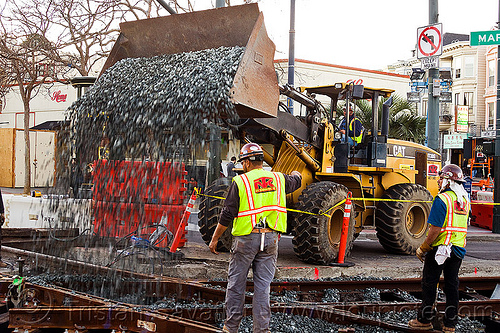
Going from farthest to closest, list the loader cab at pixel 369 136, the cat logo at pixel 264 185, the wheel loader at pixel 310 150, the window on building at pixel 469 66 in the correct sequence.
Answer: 1. the window on building at pixel 469 66
2. the loader cab at pixel 369 136
3. the wheel loader at pixel 310 150
4. the cat logo at pixel 264 185

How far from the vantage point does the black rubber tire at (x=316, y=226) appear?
860 centimetres

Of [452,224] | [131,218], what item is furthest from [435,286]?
[131,218]

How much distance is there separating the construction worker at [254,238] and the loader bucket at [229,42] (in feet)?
6.88

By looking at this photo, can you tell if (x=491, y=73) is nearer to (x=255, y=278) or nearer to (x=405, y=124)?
(x=405, y=124)

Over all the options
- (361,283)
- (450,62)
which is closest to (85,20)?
(361,283)

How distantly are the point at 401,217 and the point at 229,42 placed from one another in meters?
4.80

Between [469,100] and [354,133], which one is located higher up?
[469,100]

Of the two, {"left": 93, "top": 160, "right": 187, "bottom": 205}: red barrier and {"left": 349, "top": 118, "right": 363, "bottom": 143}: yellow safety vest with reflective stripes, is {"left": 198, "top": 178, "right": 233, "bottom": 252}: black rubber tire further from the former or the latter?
{"left": 349, "top": 118, "right": 363, "bottom": 143}: yellow safety vest with reflective stripes

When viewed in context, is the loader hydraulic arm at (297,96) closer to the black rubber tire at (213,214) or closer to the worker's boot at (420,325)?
the black rubber tire at (213,214)

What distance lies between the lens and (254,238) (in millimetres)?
5109

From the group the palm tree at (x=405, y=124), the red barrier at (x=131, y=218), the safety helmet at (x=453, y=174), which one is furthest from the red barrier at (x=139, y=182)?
the palm tree at (x=405, y=124)

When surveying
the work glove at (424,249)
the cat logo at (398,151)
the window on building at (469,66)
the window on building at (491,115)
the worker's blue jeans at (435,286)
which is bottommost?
the worker's blue jeans at (435,286)

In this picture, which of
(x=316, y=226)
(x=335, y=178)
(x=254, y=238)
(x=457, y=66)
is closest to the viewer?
(x=254, y=238)

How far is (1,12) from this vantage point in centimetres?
1716
